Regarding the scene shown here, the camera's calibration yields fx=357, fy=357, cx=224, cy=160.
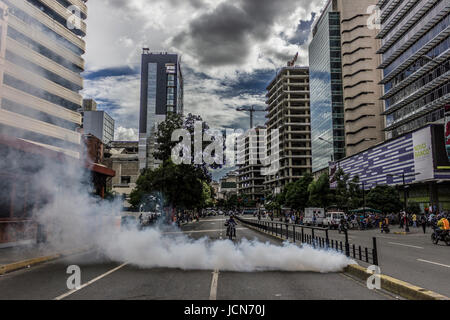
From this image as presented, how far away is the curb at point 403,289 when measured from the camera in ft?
19.9

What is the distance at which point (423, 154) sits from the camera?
37562 mm

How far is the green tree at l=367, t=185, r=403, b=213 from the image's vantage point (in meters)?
41.1

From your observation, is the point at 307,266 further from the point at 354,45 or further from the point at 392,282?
the point at 354,45

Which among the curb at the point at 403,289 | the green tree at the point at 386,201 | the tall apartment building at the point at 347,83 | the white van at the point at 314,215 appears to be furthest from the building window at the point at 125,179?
the curb at the point at 403,289

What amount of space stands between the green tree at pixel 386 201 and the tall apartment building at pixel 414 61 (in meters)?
10.1

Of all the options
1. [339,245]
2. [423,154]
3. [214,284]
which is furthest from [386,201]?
[214,284]

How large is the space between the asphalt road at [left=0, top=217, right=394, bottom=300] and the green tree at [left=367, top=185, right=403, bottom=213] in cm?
3557

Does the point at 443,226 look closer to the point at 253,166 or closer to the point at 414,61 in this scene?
the point at 414,61

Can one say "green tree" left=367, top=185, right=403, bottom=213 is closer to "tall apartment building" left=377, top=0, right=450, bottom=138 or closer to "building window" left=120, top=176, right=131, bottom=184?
"tall apartment building" left=377, top=0, right=450, bottom=138

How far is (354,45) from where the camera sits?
2891 inches

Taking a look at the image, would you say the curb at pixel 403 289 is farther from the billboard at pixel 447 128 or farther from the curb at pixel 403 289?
the billboard at pixel 447 128

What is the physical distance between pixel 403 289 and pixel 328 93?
2966 inches

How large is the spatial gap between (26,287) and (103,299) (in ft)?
8.08
